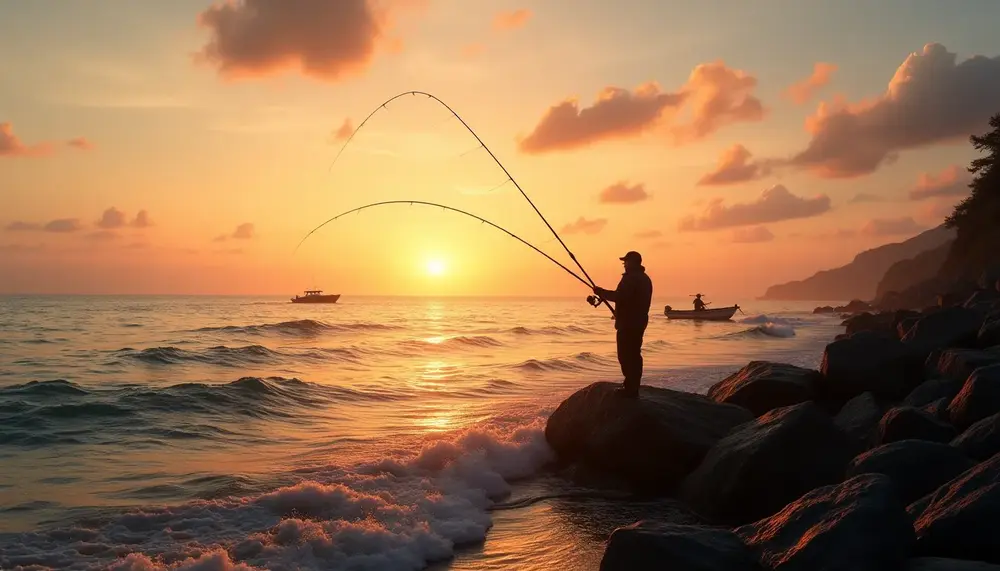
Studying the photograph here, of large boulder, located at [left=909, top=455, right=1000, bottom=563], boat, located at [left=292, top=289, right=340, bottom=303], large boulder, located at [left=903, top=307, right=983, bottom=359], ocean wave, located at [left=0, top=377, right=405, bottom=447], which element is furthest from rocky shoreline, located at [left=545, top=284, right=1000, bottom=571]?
boat, located at [left=292, top=289, right=340, bottom=303]

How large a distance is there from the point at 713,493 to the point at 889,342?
21.4ft

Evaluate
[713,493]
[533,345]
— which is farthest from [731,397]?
[533,345]

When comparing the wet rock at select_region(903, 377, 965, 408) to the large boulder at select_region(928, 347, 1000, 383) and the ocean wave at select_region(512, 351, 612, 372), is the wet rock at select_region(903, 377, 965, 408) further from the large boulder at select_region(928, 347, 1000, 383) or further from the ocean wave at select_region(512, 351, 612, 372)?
the ocean wave at select_region(512, 351, 612, 372)

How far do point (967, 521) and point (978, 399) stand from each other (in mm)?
3986

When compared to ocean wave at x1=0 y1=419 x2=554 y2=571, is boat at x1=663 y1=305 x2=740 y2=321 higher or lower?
higher

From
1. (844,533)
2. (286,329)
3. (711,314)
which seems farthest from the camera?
(711,314)

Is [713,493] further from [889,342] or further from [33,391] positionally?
[33,391]

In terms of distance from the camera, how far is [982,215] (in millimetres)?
42469

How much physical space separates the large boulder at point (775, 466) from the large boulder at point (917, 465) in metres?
0.86

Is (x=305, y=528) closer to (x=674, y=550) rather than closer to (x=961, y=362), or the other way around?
(x=674, y=550)

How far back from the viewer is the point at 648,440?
7.97 meters

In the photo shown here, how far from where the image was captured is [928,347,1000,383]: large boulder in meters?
9.63

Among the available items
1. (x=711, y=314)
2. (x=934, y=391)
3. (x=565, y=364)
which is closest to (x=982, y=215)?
(x=711, y=314)

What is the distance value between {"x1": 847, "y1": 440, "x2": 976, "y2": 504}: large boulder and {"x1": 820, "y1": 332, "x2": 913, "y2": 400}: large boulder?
18.3 ft
